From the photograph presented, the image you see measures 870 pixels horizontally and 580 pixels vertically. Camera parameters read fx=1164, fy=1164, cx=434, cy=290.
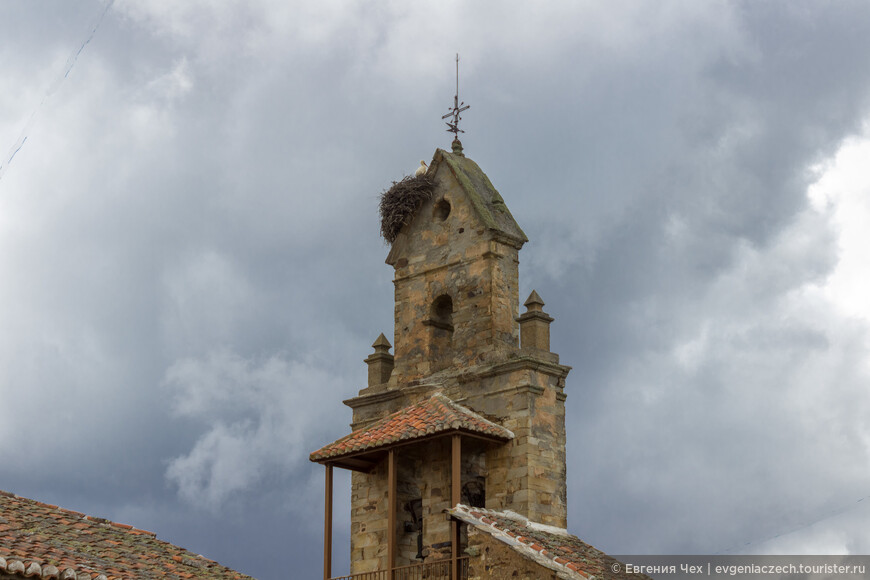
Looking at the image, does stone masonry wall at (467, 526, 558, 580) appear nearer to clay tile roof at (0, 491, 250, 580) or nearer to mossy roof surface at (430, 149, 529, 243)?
clay tile roof at (0, 491, 250, 580)

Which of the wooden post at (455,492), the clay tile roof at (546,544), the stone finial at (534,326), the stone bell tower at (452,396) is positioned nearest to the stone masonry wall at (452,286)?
the stone bell tower at (452,396)

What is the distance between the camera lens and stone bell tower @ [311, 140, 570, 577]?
1980 centimetres

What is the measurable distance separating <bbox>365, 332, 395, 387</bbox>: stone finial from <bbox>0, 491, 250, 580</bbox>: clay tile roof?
5763mm

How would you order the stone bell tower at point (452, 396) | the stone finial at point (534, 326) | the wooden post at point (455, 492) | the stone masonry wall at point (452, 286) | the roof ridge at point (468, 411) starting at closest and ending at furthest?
the wooden post at point (455, 492), the stone bell tower at point (452, 396), the roof ridge at point (468, 411), the stone finial at point (534, 326), the stone masonry wall at point (452, 286)

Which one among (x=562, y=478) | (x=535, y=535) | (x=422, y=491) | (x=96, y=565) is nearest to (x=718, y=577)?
(x=535, y=535)

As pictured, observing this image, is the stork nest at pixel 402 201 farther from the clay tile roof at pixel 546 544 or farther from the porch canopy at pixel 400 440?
the clay tile roof at pixel 546 544

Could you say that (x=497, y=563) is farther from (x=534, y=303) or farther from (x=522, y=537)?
(x=534, y=303)

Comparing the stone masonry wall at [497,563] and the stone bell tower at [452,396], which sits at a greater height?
the stone bell tower at [452,396]

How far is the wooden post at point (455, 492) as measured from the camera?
1842 cm

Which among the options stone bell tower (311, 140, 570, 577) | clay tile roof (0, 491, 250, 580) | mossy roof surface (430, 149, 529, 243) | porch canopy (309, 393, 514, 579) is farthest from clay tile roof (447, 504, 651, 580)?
mossy roof surface (430, 149, 529, 243)

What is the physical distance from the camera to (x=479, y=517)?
17.9m

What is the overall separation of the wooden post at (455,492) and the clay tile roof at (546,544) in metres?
0.42

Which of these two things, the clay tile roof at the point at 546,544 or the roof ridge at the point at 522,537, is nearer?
the roof ridge at the point at 522,537

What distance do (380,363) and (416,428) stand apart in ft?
12.1
